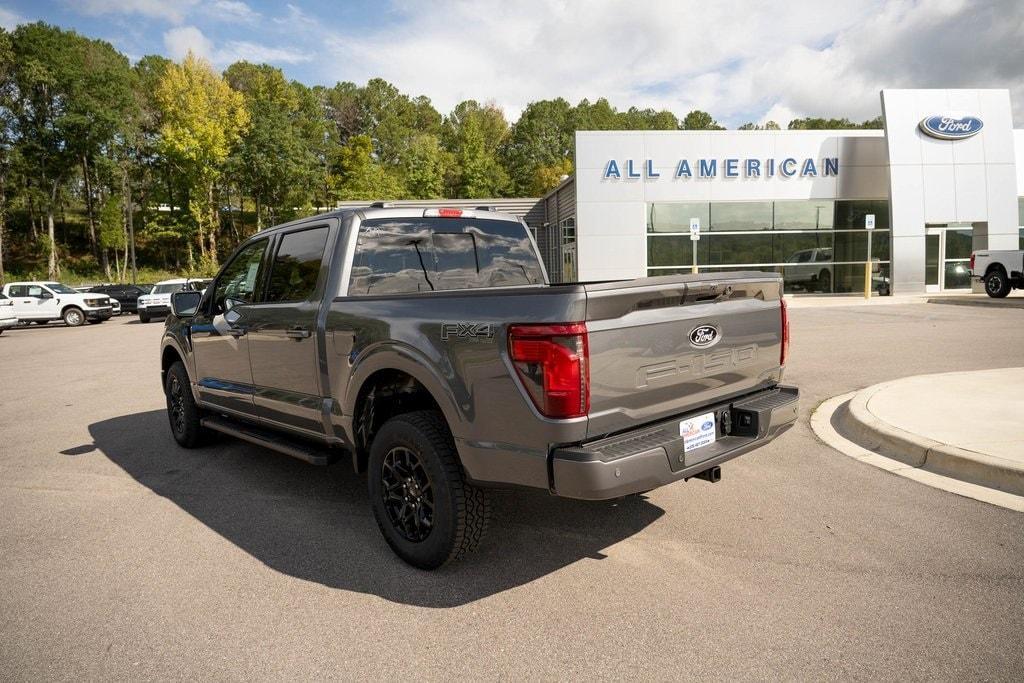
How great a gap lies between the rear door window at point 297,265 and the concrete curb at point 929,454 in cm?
452

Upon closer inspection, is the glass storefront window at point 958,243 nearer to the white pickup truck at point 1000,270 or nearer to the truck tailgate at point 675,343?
the white pickup truck at point 1000,270

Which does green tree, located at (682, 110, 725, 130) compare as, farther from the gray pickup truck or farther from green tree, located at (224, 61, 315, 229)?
the gray pickup truck

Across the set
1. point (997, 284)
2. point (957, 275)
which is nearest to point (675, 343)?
point (997, 284)

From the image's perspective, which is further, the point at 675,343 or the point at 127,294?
the point at 127,294

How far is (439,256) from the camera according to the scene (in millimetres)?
4352

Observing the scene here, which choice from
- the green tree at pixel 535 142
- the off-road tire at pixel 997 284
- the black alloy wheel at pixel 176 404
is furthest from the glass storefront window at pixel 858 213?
the green tree at pixel 535 142

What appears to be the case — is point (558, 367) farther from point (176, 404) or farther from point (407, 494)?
point (176, 404)

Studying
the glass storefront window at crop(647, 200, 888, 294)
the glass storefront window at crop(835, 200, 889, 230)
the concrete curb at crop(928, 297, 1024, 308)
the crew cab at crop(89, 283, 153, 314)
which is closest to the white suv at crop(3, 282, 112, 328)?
the crew cab at crop(89, 283, 153, 314)

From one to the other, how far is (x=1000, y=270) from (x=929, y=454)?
1889 centimetres

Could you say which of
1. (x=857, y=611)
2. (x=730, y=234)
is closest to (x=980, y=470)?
(x=857, y=611)

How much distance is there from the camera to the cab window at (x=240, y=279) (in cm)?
495

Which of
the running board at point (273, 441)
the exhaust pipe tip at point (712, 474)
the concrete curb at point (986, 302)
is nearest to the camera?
→ the exhaust pipe tip at point (712, 474)

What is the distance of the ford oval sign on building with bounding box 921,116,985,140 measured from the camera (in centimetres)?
2431

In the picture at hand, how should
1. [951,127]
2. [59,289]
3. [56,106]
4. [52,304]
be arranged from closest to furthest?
[951,127]
[52,304]
[59,289]
[56,106]
